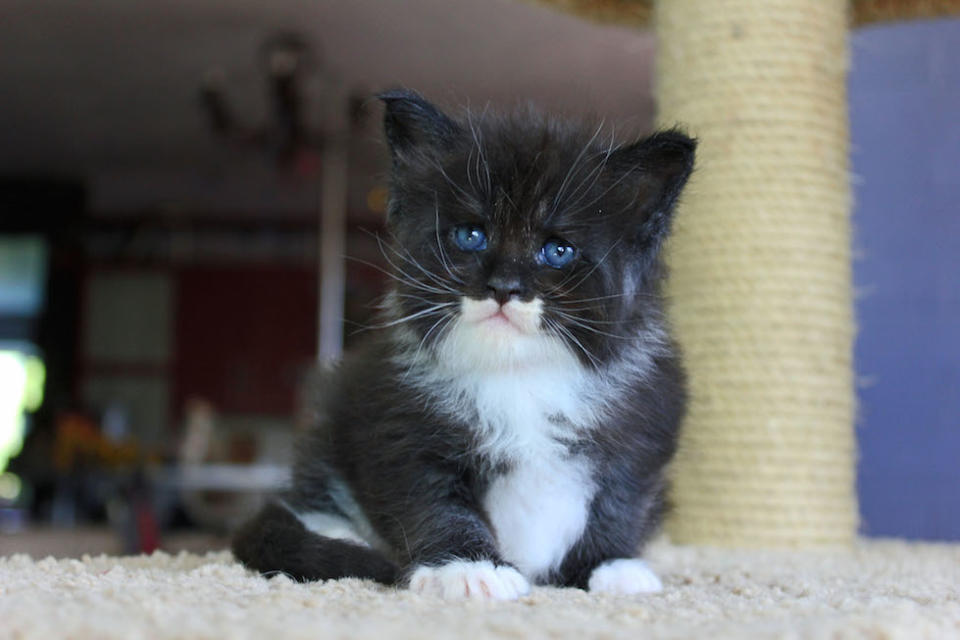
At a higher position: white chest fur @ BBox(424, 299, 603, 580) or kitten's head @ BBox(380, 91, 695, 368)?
kitten's head @ BBox(380, 91, 695, 368)

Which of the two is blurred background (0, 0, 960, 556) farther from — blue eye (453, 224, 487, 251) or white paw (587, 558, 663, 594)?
white paw (587, 558, 663, 594)

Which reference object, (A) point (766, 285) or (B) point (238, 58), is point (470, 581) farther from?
(B) point (238, 58)

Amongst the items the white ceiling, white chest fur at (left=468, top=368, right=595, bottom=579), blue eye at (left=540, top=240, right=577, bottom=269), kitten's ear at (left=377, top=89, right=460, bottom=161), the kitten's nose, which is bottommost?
white chest fur at (left=468, top=368, right=595, bottom=579)

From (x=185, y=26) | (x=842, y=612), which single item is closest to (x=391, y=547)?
(x=842, y=612)

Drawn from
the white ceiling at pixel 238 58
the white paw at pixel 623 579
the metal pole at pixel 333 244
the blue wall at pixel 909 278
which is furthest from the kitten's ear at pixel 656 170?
the metal pole at pixel 333 244

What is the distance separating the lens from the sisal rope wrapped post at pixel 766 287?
→ 179 cm

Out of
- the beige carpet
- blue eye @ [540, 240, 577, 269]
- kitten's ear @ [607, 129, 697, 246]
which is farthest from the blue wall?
blue eye @ [540, 240, 577, 269]

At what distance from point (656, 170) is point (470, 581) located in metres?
0.53

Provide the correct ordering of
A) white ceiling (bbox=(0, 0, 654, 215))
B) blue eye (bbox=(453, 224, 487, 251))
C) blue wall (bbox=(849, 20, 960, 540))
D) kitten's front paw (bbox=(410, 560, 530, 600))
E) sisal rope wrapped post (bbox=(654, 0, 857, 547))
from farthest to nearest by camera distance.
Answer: white ceiling (bbox=(0, 0, 654, 215)), blue wall (bbox=(849, 20, 960, 540)), sisal rope wrapped post (bbox=(654, 0, 857, 547)), blue eye (bbox=(453, 224, 487, 251)), kitten's front paw (bbox=(410, 560, 530, 600))

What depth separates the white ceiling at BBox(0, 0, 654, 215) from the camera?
477cm

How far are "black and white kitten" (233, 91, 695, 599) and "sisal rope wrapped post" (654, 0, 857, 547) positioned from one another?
54cm

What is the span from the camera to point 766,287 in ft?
5.91

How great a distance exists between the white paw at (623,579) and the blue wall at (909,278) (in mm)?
1627

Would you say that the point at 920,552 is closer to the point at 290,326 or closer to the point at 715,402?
the point at 715,402
